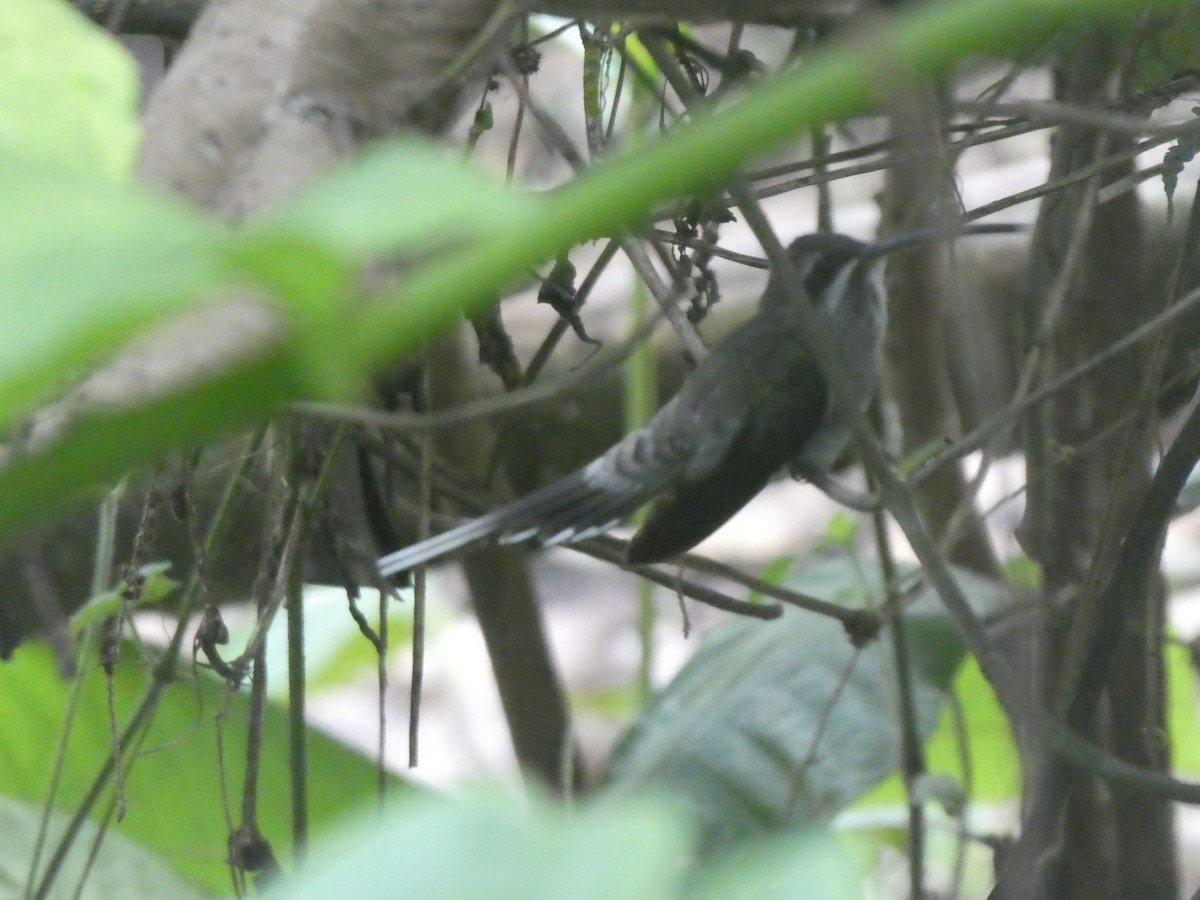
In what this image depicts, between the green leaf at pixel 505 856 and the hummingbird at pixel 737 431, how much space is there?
1.35m

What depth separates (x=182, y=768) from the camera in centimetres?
168

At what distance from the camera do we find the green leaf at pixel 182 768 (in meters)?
1.67

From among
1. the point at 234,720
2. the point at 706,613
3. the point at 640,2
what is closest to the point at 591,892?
the point at 640,2

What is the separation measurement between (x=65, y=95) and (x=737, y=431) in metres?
1.78

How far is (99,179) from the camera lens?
25cm

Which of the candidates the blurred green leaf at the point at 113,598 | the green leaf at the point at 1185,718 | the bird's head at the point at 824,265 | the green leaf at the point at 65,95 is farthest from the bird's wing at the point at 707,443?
the green leaf at the point at 65,95

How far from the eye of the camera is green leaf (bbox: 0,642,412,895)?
1.67 metres

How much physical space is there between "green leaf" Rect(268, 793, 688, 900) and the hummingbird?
4.41 feet

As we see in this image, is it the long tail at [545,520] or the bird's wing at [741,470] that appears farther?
the bird's wing at [741,470]

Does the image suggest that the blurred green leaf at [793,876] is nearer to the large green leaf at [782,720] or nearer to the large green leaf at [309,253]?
the large green leaf at [309,253]

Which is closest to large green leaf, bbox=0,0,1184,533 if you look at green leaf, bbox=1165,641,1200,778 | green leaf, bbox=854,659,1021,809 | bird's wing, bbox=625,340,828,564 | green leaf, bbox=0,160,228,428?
green leaf, bbox=0,160,228,428

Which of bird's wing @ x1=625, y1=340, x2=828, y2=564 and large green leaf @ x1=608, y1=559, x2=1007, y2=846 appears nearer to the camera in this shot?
large green leaf @ x1=608, y1=559, x2=1007, y2=846

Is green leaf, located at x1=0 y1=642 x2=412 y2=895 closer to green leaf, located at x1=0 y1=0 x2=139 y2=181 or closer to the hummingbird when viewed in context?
the hummingbird

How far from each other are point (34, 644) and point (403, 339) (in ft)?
5.97
